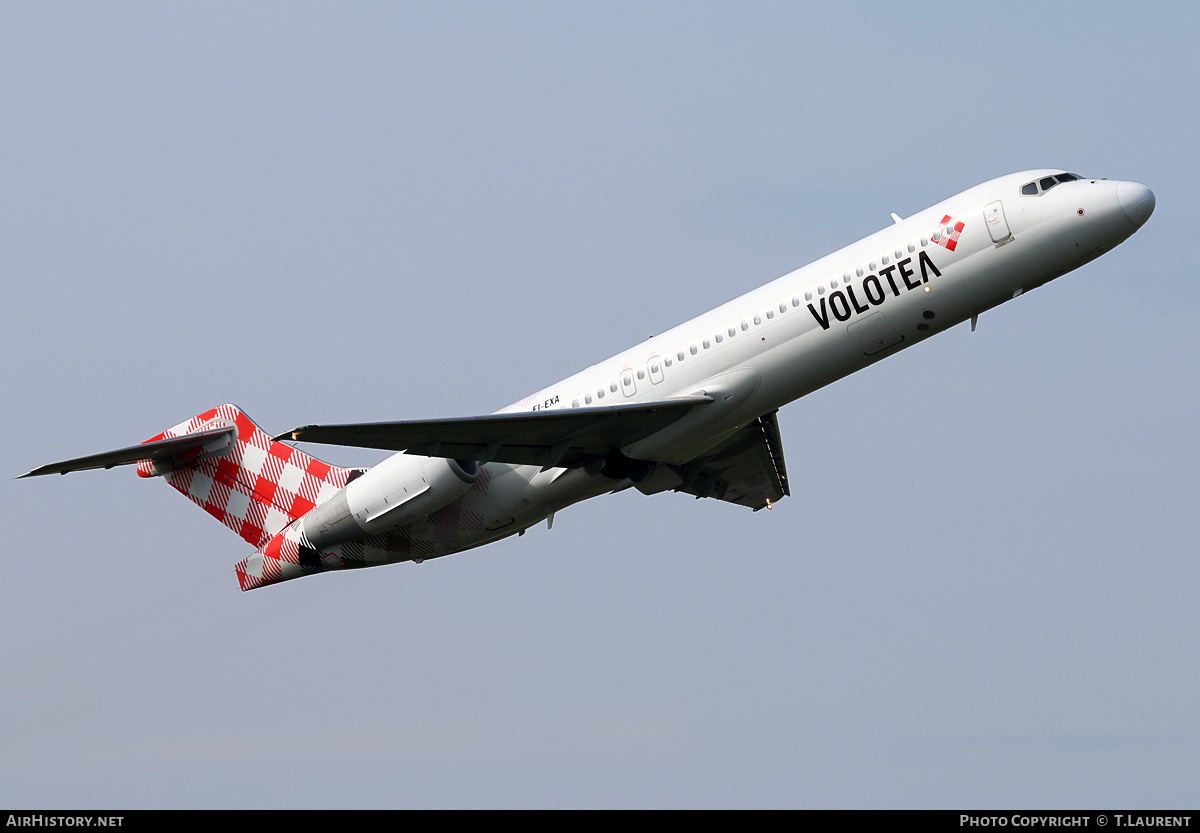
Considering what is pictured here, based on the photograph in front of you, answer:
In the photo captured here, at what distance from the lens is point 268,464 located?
34.5 metres

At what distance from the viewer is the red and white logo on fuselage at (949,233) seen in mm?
27047

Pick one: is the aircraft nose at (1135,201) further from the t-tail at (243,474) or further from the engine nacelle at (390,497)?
the t-tail at (243,474)

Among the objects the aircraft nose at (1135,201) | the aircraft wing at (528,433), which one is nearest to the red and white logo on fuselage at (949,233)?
the aircraft nose at (1135,201)

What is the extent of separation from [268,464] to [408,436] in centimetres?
759

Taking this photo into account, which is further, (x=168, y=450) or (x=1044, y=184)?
(x=168, y=450)

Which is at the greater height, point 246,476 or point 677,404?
point 246,476

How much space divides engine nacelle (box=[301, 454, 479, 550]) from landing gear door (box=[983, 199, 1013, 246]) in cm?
1143

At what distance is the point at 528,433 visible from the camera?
28844 mm

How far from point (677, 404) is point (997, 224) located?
22.4 ft

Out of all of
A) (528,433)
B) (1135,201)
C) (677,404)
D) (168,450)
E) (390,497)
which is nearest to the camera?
(1135,201)

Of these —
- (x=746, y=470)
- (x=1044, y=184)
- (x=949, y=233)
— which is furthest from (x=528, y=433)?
(x=1044, y=184)

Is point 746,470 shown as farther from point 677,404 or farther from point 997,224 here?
point 997,224

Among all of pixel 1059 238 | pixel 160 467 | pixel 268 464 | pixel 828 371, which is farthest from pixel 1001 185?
pixel 160 467
